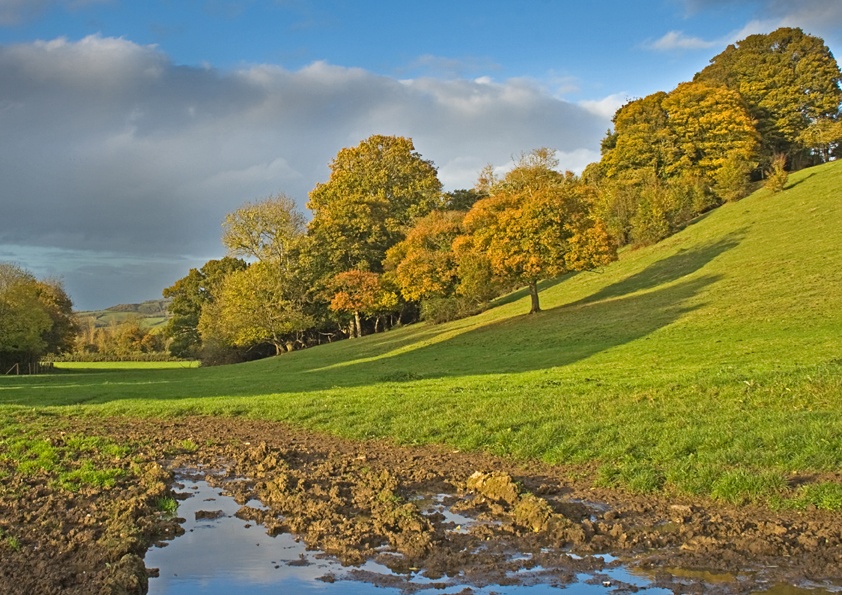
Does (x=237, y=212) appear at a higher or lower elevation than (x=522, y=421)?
higher

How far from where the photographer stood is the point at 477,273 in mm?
45812

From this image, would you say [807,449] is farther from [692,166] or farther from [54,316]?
[54,316]

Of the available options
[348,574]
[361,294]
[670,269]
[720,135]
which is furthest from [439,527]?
[720,135]

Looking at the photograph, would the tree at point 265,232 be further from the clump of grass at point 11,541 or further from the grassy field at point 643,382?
the clump of grass at point 11,541

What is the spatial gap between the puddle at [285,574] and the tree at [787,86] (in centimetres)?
7426

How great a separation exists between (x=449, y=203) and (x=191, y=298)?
32.8m

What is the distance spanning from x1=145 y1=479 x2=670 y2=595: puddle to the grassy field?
10.8ft

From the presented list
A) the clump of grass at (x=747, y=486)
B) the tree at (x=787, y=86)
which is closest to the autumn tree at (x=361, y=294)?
the tree at (x=787, y=86)

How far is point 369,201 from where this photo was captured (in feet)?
213

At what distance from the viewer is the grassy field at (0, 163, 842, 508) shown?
10125 millimetres

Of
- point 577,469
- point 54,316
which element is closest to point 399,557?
point 577,469

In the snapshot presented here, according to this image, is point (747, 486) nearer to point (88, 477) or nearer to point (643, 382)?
point (643, 382)

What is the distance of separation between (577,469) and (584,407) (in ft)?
14.1

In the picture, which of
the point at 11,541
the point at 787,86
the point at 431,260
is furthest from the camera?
the point at 787,86
